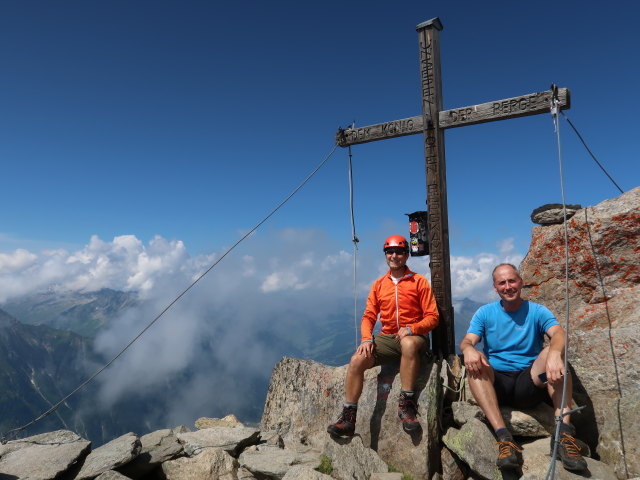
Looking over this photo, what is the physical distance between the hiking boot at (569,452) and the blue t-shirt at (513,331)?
1.17m

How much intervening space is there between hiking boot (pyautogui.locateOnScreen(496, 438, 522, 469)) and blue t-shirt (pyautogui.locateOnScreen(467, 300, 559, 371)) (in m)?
1.32

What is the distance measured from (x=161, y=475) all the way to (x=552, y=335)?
750 centimetres

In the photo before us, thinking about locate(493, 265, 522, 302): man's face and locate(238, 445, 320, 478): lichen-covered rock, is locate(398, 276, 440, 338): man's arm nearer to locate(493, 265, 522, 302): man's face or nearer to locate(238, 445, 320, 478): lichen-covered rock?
locate(493, 265, 522, 302): man's face

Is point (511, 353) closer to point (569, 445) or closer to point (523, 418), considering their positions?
point (523, 418)

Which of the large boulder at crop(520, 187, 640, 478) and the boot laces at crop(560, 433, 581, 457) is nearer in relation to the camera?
the boot laces at crop(560, 433, 581, 457)

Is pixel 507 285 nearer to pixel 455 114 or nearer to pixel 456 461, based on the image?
pixel 456 461

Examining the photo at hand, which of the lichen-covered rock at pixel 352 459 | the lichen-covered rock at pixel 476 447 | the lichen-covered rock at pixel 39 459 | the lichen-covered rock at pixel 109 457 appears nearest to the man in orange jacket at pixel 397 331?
the lichen-covered rock at pixel 352 459

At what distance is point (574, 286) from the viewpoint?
8.79 metres

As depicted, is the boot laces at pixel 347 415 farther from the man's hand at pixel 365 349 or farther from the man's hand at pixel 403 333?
the man's hand at pixel 403 333

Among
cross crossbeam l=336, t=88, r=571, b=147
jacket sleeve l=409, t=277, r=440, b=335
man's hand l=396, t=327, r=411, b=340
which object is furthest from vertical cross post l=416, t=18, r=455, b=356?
man's hand l=396, t=327, r=411, b=340

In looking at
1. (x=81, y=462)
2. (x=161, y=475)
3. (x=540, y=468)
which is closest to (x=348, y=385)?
(x=540, y=468)

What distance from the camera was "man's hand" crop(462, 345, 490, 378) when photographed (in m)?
6.41

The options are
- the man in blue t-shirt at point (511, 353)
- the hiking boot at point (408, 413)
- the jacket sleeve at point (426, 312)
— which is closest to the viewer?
the man in blue t-shirt at point (511, 353)

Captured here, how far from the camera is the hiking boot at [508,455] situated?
5.72m
